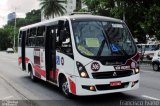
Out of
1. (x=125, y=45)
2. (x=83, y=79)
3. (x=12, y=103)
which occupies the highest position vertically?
(x=125, y=45)

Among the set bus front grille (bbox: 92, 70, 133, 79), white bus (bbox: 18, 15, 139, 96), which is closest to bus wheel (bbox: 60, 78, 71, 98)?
white bus (bbox: 18, 15, 139, 96)

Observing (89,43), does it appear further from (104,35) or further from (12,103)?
(12,103)

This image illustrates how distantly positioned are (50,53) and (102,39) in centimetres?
290

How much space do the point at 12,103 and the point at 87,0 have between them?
38540 millimetres

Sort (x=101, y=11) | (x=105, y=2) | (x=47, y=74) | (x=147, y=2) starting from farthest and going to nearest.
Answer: (x=101, y=11), (x=105, y=2), (x=147, y=2), (x=47, y=74)

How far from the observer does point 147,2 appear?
38.9 m

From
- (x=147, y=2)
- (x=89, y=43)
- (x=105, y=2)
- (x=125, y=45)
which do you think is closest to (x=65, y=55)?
(x=89, y=43)

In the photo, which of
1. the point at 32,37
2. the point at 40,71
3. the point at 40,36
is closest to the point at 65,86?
the point at 40,71

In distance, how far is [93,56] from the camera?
10.4 meters

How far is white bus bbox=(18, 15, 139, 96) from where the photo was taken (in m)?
10.3

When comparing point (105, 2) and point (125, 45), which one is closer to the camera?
point (125, 45)

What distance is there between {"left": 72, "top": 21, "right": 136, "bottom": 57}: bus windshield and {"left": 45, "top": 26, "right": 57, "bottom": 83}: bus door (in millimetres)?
A: 1921

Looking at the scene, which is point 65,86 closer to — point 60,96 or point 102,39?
point 60,96

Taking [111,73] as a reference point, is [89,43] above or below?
above
